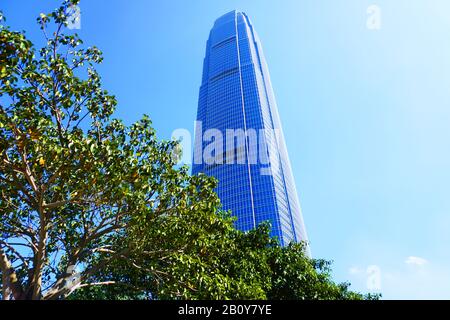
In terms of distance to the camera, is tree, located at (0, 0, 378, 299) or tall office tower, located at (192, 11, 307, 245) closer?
tree, located at (0, 0, 378, 299)

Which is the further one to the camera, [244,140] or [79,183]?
[244,140]

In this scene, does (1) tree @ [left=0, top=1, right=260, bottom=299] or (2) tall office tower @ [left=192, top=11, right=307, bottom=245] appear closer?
(1) tree @ [left=0, top=1, right=260, bottom=299]

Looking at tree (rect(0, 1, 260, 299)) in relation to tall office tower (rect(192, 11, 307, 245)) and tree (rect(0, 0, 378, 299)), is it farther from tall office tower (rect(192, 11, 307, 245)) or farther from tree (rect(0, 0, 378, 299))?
tall office tower (rect(192, 11, 307, 245))

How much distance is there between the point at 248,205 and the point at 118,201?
3806 inches

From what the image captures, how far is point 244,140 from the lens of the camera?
121 meters

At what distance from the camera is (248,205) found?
104500 millimetres

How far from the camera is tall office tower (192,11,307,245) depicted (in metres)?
106

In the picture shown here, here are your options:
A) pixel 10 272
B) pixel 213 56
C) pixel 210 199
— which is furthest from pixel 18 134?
pixel 213 56

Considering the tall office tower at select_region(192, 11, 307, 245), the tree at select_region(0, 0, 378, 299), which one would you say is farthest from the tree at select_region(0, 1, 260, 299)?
the tall office tower at select_region(192, 11, 307, 245)

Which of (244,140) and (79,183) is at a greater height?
(244,140)

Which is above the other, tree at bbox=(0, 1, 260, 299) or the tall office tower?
the tall office tower

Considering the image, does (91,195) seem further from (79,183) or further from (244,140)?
(244,140)

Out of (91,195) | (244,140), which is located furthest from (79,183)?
(244,140)
